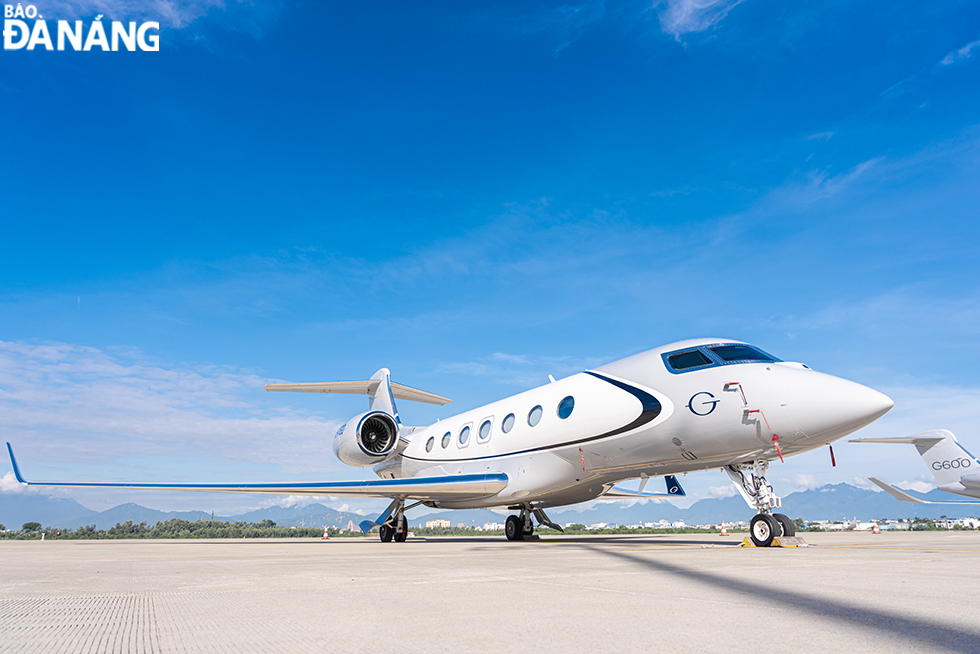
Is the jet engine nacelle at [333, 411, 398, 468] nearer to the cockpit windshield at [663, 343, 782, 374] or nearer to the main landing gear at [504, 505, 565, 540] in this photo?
the main landing gear at [504, 505, 565, 540]

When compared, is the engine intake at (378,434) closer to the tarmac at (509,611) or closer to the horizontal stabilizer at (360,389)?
the horizontal stabilizer at (360,389)

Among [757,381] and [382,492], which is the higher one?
[757,381]

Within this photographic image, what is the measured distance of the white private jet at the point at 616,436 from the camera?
948 cm

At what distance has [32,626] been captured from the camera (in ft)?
10.0

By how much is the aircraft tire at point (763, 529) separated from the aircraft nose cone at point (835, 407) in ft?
5.27

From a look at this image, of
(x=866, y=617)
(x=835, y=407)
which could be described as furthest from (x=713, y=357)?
(x=866, y=617)

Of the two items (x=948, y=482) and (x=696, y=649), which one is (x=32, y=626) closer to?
(x=696, y=649)

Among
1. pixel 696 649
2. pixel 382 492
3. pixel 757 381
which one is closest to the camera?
pixel 696 649

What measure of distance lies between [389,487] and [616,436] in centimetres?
691

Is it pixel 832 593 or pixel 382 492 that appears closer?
pixel 832 593

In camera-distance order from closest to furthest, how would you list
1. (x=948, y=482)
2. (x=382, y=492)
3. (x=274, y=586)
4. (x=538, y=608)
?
(x=538, y=608) → (x=274, y=586) → (x=382, y=492) → (x=948, y=482)

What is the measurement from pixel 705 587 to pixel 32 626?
414cm

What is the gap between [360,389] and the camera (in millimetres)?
21812

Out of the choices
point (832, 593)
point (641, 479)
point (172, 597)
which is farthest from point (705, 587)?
point (641, 479)
